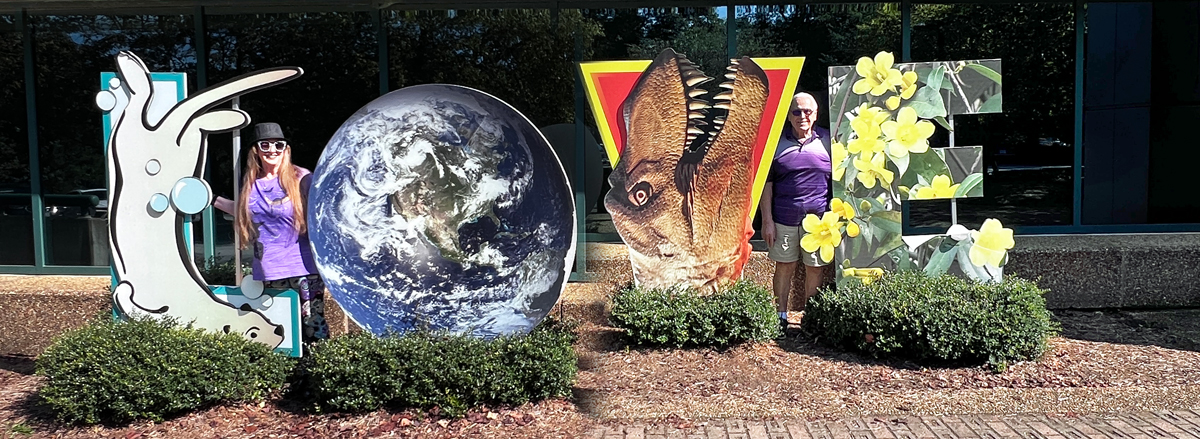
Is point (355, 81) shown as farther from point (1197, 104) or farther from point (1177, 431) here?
point (1197, 104)

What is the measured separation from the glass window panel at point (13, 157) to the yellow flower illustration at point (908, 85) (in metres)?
6.37

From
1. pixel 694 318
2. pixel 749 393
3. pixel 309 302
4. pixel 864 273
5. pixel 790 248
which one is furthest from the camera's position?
pixel 790 248

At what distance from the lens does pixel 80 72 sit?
21.4ft

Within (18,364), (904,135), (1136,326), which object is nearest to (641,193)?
(904,135)

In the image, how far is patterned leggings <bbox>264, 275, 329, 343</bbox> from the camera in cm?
470

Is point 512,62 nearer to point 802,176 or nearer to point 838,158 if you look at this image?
point 802,176

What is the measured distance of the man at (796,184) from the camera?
5.61 meters

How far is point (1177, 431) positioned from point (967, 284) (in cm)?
146

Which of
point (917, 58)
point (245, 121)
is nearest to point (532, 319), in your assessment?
point (245, 121)

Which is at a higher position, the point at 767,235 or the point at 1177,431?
the point at 767,235

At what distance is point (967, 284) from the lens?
5.39m

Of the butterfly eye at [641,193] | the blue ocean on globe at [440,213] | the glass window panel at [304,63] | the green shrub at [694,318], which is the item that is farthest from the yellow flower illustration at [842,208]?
the glass window panel at [304,63]

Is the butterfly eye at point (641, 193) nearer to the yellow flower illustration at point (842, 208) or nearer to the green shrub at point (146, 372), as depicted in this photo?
the yellow flower illustration at point (842, 208)

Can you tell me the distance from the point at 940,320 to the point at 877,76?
5.26 ft
